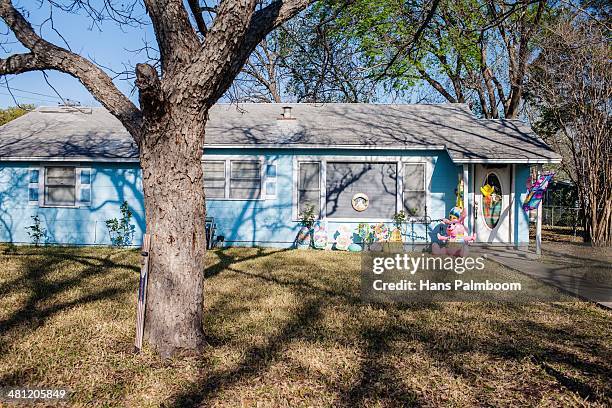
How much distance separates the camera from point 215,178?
12.3 meters

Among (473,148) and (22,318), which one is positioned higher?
(473,148)

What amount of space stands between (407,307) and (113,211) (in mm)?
9597

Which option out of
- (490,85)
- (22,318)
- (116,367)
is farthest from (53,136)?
(490,85)

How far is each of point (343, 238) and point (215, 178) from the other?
405 centimetres

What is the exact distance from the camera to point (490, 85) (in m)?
21.2

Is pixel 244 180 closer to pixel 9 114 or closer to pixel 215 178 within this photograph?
pixel 215 178

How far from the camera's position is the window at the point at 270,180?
1220 cm

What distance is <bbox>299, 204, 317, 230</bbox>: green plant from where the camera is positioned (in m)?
12.0

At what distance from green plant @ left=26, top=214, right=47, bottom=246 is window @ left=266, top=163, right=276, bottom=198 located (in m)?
Result: 6.63

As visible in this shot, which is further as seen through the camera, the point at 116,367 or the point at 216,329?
the point at 216,329

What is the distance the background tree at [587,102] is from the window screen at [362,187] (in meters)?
6.16

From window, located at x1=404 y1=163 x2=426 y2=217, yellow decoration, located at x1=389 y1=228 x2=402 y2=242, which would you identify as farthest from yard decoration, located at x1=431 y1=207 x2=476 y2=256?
window, located at x1=404 y1=163 x2=426 y2=217

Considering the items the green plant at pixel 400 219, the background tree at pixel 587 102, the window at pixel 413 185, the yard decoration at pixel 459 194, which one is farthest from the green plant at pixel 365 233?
the background tree at pixel 587 102

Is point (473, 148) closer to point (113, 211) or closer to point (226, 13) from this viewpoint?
point (226, 13)
